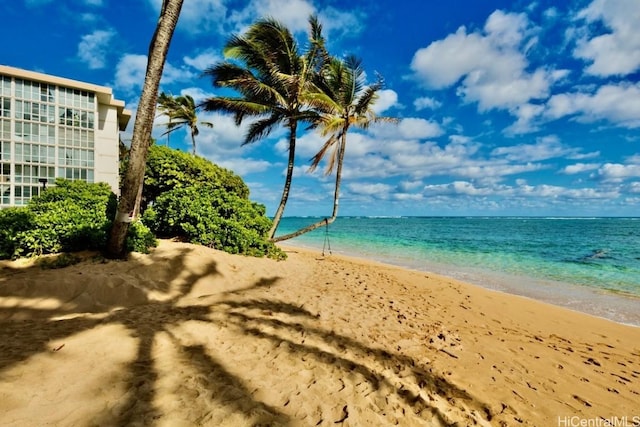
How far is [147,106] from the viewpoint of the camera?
636cm

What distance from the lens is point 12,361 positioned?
3.16 m

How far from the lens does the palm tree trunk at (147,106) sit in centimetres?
615

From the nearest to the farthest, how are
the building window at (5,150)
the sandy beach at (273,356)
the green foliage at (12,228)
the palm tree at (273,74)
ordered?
the sandy beach at (273,356)
the green foliage at (12,228)
the palm tree at (273,74)
the building window at (5,150)

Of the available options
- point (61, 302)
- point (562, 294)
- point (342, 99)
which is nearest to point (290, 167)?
point (342, 99)

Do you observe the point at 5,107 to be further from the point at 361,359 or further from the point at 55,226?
the point at 361,359

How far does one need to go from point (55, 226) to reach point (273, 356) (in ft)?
21.7

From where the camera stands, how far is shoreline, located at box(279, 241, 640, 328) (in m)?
8.55

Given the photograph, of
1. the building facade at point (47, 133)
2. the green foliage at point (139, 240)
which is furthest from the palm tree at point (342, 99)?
the building facade at point (47, 133)

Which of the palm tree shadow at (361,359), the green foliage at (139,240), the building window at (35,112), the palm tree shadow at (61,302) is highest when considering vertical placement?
the building window at (35,112)

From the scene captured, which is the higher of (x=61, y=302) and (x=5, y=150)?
(x=5, y=150)

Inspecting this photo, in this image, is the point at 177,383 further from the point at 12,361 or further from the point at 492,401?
the point at 492,401

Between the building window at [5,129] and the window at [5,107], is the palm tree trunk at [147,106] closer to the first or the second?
the building window at [5,129]

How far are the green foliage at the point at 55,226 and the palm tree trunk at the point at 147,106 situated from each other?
1165 millimetres

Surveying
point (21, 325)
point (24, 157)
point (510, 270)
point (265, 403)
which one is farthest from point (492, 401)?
point (24, 157)
